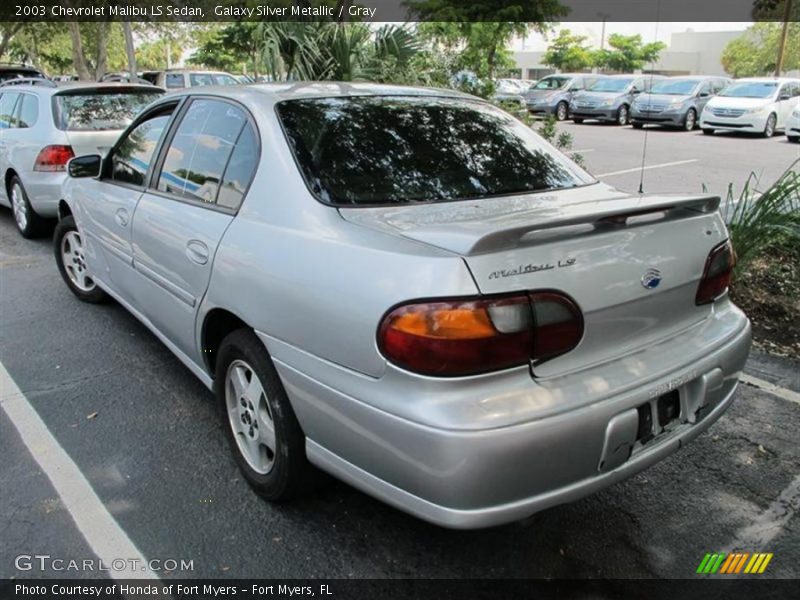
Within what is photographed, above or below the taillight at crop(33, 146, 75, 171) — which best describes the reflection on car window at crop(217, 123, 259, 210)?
above

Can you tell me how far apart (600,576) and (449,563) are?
54 centimetres

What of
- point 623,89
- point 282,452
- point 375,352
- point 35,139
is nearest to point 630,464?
point 375,352

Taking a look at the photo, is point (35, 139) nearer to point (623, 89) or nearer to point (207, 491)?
point (207, 491)

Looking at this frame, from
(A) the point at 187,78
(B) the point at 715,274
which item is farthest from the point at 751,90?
(B) the point at 715,274

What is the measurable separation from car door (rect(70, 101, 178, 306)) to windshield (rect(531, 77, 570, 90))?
22096 millimetres

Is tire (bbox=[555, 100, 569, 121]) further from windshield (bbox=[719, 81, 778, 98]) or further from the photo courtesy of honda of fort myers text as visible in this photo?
the photo courtesy of honda of fort myers text

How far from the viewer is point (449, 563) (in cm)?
244

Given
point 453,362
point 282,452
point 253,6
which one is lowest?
point 282,452

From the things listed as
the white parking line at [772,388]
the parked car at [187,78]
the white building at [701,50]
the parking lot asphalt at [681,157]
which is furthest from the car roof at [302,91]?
the white building at [701,50]

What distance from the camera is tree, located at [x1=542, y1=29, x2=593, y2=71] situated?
5856 cm

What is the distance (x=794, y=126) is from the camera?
17.5 meters

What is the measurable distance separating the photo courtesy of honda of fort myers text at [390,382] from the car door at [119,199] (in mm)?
26

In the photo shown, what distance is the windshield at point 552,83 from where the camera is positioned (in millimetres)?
24031

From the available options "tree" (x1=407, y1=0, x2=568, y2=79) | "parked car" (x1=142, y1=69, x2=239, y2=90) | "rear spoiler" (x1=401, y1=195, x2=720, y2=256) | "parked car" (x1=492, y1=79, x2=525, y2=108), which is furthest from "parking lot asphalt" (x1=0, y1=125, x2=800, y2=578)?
"parked car" (x1=142, y1=69, x2=239, y2=90)
